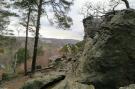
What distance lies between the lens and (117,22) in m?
13.3

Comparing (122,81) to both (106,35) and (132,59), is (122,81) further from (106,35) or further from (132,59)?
(106,35)


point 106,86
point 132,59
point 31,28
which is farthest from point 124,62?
point 31,28

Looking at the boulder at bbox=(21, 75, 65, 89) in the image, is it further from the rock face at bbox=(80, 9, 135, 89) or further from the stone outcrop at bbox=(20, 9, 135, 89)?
the rock face at bbox=(80, 9, 135, 89)

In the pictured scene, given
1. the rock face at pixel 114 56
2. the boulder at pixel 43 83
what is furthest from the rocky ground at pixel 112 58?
the boulder at pixel 43 83

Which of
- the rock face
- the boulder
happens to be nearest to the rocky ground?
the rock face

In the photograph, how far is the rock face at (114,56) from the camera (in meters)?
12.9

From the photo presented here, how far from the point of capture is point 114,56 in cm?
1298

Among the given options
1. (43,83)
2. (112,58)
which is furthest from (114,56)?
(43,83)

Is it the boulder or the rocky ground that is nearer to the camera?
the rocky ground

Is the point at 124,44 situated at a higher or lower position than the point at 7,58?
higher

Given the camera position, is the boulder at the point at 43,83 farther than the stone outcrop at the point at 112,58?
Yes

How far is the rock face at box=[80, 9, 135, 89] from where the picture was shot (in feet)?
42.4

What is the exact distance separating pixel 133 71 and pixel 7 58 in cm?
8340

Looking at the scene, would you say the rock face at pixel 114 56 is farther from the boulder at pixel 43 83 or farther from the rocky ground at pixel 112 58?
the boulder at pixel 43 83
